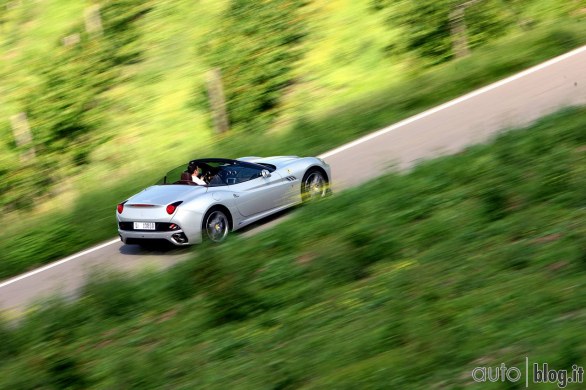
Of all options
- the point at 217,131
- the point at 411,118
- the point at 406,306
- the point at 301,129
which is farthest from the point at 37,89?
the point at 406,306

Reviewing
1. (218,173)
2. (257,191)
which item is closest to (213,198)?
(218,173)

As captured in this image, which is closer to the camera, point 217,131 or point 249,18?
point 217,131

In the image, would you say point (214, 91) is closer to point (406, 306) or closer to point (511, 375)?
point (406, 306)

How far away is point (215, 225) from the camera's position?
12.1 meters

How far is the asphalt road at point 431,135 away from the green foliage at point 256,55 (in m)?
3.78

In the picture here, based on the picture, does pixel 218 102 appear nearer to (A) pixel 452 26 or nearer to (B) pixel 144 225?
(A) pixel 452 26

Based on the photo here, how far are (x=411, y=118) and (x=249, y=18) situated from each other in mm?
6501

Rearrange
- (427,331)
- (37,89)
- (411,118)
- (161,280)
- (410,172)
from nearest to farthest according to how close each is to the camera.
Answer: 1. (427,331)
2. (161,280)
3. (410,172)
4. (411,118)
5. (37,89)

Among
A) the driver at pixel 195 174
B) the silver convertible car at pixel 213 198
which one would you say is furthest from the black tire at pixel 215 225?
the driver at pixel 195 174

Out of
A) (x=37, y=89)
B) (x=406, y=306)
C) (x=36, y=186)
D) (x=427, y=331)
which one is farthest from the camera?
(x=37, y=89)

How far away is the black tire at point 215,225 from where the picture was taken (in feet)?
39.1

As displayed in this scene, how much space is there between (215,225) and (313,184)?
2163 mm

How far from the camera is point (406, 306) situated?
24.2 feet

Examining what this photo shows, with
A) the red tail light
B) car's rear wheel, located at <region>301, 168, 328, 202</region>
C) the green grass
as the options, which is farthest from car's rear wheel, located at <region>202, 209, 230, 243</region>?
the green grass
